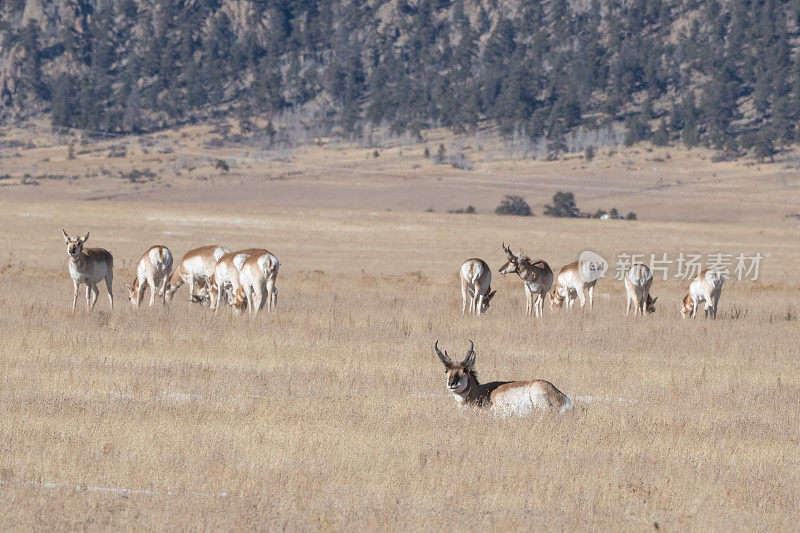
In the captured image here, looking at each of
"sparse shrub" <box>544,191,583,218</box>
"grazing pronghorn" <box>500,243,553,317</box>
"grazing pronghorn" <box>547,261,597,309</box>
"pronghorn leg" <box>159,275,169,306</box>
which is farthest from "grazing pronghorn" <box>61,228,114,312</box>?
"sparse shrub" <box>544,191,583,218</box>

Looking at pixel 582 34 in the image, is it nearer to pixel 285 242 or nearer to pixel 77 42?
pixel 77 42

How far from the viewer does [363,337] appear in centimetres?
1923

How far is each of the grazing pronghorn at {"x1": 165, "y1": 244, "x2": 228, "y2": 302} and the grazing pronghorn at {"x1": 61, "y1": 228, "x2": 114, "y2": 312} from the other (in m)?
2.29

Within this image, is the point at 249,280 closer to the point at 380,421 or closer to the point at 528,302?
the point at 528,302

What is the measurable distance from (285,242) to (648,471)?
45.6 meters

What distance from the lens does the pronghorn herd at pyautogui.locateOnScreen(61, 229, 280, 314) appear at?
2330 cm

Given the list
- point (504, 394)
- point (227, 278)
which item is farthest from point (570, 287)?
point (504, 394)

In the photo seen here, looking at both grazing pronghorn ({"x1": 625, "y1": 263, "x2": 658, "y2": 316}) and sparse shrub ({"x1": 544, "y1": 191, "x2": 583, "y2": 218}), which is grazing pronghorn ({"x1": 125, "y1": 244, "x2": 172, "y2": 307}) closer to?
grazing pronghorn ({"x1": 625, "y1": 263, "x2": 658, "y2": 316})

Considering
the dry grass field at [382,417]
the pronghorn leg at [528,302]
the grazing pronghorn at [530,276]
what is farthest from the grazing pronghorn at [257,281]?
the pronghorn leg at [528,302]

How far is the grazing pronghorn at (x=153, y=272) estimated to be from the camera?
24734 mm

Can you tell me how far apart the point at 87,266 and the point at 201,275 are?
11.6ft

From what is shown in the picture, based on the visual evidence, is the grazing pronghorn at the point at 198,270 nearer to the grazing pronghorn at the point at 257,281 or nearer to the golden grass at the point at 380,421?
the golden grass at the point at 380,421

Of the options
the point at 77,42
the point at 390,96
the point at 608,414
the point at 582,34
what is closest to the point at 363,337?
the point at 608,414

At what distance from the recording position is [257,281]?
23734mm
